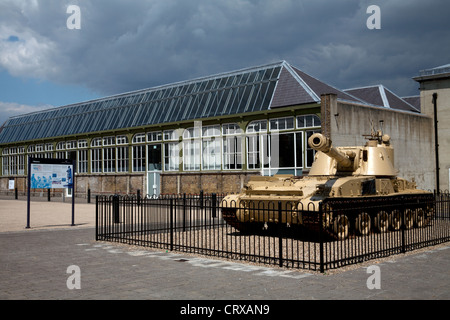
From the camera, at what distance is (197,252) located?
11008mm

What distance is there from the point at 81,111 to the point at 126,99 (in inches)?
266

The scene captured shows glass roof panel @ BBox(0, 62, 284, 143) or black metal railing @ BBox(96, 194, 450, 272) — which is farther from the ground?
glass roof panel @ BBox(0, 62, 284, 143)

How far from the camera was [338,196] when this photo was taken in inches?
495

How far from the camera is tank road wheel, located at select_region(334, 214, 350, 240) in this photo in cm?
1244

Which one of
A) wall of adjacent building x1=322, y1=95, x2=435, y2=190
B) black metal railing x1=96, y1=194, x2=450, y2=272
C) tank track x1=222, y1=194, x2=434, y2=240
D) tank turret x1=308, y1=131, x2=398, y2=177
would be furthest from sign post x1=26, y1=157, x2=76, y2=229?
wall of adjacent building x1=322, y1=95, x2=435, y2=190

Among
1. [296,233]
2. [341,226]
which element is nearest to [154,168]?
[296,233]

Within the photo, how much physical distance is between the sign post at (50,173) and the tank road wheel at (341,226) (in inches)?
371

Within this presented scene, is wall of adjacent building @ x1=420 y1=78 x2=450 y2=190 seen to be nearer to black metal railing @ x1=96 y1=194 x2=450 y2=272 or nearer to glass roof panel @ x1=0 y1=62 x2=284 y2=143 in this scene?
glass roof panel @ x1=0 y1=62 x2=284 y2=143

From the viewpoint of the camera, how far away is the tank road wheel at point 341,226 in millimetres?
12438

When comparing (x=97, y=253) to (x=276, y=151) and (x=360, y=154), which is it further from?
(x=276, y=151)

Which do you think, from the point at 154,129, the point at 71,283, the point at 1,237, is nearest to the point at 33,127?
the point at 154,129

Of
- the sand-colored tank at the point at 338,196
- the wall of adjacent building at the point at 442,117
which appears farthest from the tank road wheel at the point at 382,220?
the wall of adjacent building at the point at 442,117

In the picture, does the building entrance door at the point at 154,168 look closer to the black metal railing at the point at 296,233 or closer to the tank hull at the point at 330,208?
the black metal railing at the point at 296,233

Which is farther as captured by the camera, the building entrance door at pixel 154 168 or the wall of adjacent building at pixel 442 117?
the building entrance door at pixel 154 168
